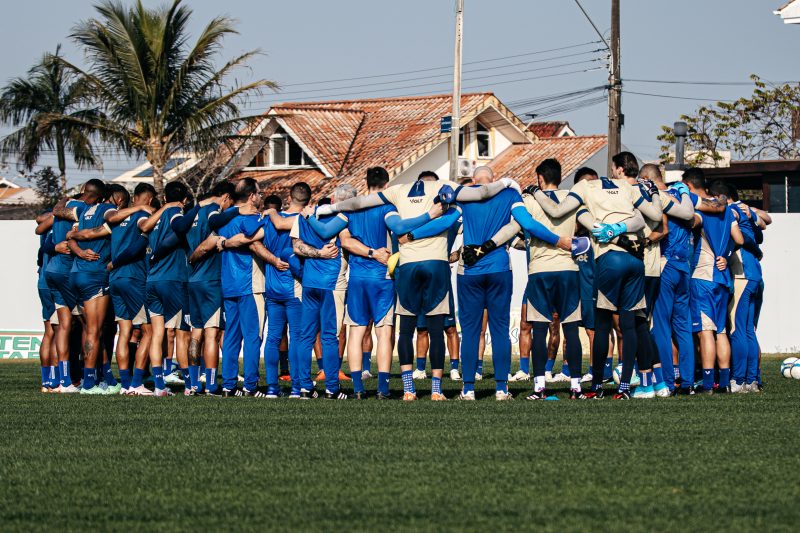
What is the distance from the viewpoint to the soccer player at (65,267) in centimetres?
1285

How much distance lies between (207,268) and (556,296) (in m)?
3.63

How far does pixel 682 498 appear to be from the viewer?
5.98m

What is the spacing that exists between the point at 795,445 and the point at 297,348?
17.6 ft

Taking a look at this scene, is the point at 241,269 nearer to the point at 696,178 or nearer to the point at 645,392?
the point at 645,392

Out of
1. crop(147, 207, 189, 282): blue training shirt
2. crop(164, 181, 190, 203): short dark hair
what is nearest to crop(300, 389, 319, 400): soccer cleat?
crop(147, 207, 189, 282): blue training shirt

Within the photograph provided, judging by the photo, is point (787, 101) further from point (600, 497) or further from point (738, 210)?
point (600, 497)

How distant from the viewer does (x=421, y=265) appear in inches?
428

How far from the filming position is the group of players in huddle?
426 inches

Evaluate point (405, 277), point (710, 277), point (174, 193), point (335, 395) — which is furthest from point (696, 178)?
point (174, 193)

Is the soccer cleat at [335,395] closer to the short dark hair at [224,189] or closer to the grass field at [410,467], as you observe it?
the grass field at [410,467]

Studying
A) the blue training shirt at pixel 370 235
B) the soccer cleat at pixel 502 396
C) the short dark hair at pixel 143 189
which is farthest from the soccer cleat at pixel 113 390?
the soccer cleat at pixel 502 396

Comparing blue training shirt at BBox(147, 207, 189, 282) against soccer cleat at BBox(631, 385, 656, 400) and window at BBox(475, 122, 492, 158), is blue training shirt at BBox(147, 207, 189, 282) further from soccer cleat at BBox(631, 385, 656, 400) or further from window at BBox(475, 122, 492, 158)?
window at BBox(475, 122, 492, 158)

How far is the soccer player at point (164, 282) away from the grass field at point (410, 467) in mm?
1939

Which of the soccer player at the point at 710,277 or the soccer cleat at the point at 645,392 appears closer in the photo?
the soccer cleat at the point at 645,392
